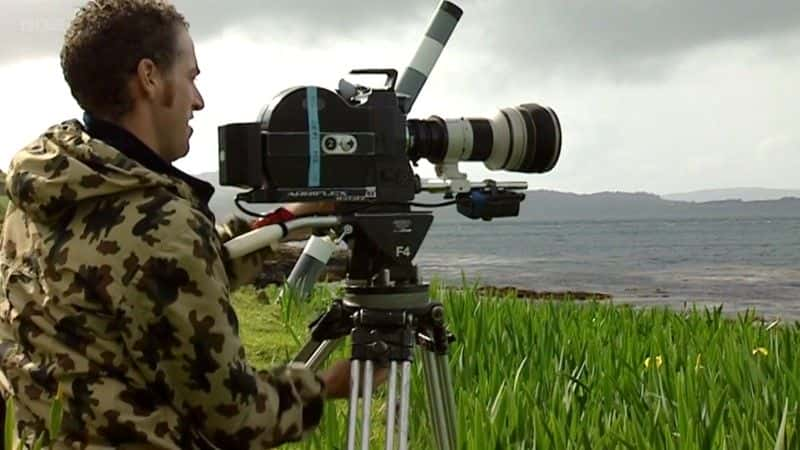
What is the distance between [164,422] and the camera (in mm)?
1521

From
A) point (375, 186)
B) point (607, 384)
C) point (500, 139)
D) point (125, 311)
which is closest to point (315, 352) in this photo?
point (375, 186)

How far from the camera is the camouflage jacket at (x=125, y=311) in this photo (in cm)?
147

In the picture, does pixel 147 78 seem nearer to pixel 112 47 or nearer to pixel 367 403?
pixel 112 47

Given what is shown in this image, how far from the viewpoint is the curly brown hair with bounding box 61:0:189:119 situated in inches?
60.7

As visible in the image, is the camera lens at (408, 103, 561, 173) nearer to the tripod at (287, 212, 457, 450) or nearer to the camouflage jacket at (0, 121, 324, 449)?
the tripod at (287, 212, 457, 450)

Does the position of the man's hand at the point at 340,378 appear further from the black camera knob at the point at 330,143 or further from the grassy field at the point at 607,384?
the grassy field at the point at 607,384

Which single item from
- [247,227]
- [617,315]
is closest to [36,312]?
[247,227]

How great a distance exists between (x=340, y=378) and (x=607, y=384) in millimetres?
1604

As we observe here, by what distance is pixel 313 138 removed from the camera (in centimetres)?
179

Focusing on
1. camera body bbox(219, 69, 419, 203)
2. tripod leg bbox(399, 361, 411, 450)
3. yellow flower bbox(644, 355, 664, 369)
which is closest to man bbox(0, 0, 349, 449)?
camera body bbox(219, 69, 419, 203)

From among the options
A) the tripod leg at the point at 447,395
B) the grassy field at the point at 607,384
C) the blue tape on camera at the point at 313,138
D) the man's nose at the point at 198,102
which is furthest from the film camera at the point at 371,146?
the grassy field at the point at 607,384

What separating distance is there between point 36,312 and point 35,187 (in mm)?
183

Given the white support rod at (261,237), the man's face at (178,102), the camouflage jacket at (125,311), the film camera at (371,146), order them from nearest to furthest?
1. the camouflage jacket at (125,311)
2. the man's face at (178,102)
3. the white support rod at (261,237)
4. the film camera at (371,146)

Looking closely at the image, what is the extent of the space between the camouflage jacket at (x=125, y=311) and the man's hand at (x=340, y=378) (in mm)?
270
